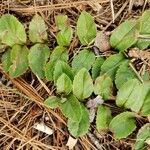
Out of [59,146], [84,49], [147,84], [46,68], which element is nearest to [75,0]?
[84,49]

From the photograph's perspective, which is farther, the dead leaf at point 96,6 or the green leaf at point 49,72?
the dead leaf at point 96,6

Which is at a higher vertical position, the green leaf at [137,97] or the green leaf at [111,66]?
the green leaf at [111,66]

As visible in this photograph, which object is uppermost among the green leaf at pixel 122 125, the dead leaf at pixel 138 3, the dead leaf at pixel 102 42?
the dead leaf at pixel 138 3

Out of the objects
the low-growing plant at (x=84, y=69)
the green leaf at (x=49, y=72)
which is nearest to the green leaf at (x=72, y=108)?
the low-growing plant at (x=84, y=69)

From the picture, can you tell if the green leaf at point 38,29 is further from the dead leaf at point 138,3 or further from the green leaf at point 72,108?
the dead leaf at point 138,3

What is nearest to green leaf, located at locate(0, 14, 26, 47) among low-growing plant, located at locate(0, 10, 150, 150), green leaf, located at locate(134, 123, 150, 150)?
low-growing plant, located at locate(0, 10, 150, 150)

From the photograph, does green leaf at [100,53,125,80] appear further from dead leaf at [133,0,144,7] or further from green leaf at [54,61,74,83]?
dead leaf at [133,0,144,7]

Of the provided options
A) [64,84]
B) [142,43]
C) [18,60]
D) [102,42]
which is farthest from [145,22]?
[18,60]
